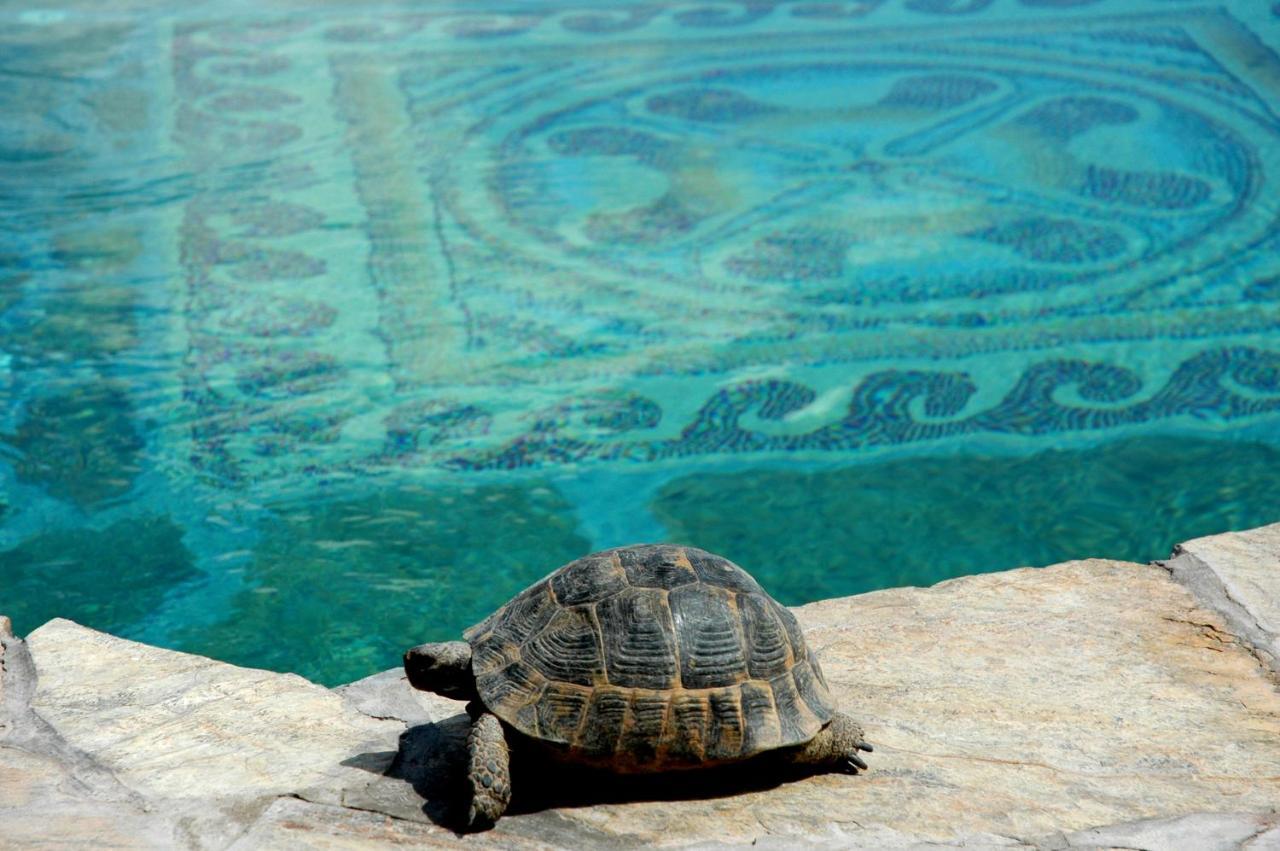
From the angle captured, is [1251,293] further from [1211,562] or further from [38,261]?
[38,261]

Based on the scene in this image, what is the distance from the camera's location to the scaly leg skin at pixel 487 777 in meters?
2.86

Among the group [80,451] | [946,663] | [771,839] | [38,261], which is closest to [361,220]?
[38,261]

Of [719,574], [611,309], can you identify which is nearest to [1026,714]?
[719,574]

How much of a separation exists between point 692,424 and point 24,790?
4.87 m

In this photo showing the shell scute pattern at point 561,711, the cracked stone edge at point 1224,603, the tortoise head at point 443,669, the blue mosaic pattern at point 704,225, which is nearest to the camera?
the shell scute pattern at point 561,711

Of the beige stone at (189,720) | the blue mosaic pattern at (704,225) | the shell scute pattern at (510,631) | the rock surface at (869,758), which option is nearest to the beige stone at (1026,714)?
the rock surface at (869,758)

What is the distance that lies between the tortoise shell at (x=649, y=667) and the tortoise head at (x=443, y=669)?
4 cm

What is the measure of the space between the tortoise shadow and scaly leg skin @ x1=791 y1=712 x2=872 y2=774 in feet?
0.19

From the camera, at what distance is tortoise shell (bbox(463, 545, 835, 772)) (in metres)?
3.01

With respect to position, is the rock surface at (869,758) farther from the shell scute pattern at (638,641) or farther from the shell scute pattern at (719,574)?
the shell scute pattern at (719,574)

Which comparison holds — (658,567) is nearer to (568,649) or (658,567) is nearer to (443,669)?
(568,649)

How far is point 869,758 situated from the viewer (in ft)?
10.9

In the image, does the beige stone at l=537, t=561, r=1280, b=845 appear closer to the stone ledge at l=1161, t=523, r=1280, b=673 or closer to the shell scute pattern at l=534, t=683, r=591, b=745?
the stone ledge at l=1161, t=523, r=1280, b=673

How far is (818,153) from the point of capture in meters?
10.9
